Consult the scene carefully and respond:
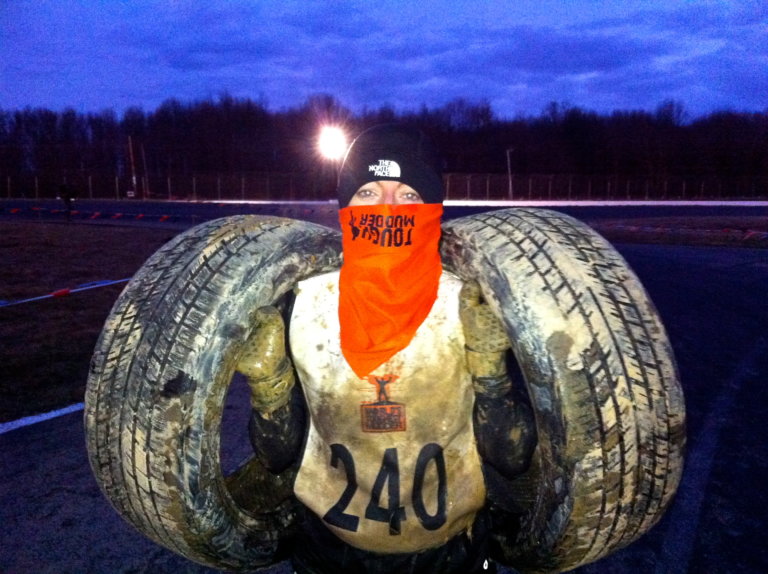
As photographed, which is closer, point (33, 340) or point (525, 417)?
point (525, 417)

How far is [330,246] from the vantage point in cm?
209

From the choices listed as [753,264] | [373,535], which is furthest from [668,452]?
→ [753,264]

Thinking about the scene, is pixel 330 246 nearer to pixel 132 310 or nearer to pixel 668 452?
pixel 132 310

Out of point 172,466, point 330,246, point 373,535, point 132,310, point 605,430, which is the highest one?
point 330,246

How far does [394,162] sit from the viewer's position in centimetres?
207

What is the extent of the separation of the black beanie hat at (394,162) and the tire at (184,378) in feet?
1.00

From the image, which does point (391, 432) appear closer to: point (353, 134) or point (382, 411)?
point (382, 411)

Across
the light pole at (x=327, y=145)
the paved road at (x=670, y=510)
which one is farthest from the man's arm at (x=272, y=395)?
the light pole at (x=327, y=145)

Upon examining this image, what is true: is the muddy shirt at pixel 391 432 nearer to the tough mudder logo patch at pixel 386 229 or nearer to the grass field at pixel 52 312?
the tough mudder logo patch at pixel 386 229

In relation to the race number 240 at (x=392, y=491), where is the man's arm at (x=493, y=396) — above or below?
above

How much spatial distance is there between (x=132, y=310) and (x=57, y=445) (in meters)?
2.64

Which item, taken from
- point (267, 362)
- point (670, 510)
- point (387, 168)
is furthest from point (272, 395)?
point (670, 510)

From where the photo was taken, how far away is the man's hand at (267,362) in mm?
1874

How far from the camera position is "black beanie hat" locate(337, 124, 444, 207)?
2.07 m
